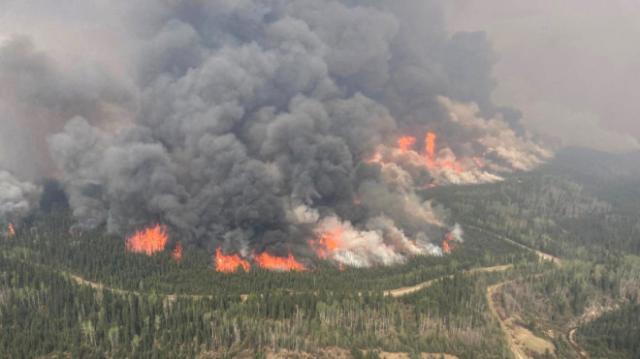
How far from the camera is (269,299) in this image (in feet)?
565

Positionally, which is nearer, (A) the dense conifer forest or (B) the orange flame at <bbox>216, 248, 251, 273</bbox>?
(A) the dense conifer forest

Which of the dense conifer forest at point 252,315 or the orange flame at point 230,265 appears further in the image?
the orange flame at point 230,265

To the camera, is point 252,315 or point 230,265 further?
point 230,265

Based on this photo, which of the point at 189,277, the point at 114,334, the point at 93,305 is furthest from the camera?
the point at 189,277

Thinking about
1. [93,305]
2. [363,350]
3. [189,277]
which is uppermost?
[189,277]

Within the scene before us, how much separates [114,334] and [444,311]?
86.9 metres

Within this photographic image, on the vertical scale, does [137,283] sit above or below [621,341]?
above

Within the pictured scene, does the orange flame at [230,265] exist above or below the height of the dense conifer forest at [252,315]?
above

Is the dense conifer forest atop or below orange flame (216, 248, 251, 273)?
below

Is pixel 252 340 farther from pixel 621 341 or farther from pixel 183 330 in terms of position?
pixel 621 341

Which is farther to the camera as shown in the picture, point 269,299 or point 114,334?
point 269,299

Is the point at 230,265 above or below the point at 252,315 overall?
above

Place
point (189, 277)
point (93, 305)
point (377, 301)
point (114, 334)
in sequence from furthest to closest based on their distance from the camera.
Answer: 1. point (189, 277)
2. point (377, 301)
3. point (93, 305)
4. point (114, 334)

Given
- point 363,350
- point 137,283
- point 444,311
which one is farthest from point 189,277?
point 444,311
